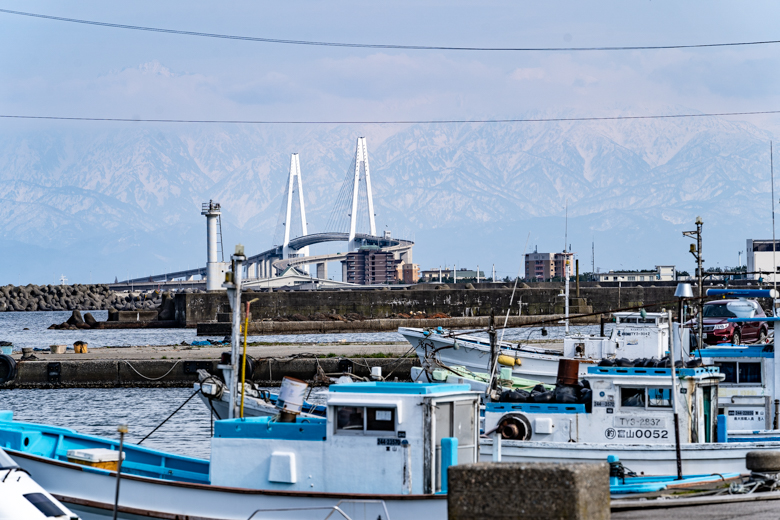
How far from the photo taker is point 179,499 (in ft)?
39.1

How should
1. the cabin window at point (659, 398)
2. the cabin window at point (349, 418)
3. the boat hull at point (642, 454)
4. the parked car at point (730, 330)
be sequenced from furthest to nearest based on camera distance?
the parked car at point (730, 330), the cabin window at point (659, 398), the boat hull at point (642, 454), the cabin window at point (349, 418)

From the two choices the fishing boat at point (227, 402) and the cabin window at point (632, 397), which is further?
the fishing boat at point (227, 402)

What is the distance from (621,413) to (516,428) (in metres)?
1.65

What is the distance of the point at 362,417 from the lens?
11.3 m

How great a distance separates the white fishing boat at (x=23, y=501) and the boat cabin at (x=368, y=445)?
7.47 feet

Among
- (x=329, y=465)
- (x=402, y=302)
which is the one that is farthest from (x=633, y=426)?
(x=402, y=302)

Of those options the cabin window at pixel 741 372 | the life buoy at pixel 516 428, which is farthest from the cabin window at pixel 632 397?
the cabin window at pixel 741 372

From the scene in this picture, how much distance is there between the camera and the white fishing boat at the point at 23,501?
10117 mm

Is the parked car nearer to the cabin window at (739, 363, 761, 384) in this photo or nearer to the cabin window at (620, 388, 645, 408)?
the cabin window at (739, 363, 761, 384)

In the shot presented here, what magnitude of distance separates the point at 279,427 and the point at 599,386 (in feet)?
17.8

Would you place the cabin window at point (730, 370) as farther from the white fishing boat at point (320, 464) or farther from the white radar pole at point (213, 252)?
the white radar pole at point (213, 252)

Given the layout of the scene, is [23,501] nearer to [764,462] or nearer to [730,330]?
[764,462]

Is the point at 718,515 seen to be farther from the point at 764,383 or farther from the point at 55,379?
the point at 55,379

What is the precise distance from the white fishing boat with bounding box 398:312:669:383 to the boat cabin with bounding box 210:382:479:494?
9.06 meters
